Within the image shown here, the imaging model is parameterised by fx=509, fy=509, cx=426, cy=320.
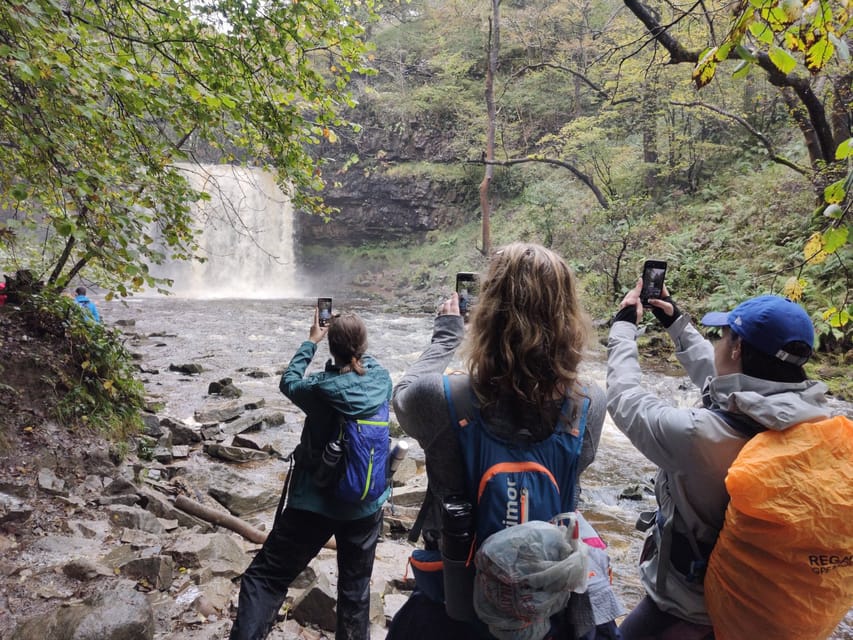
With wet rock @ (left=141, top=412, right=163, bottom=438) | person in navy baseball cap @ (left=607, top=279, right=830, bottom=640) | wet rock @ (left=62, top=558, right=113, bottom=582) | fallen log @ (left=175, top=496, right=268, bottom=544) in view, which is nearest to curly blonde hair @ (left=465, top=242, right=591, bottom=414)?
person in navy baseball cap @ (left=607, top=279, right=830, bottom=640)

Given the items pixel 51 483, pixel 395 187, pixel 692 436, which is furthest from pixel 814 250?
pixel 395 187

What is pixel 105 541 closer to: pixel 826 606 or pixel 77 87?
pixel 77 87

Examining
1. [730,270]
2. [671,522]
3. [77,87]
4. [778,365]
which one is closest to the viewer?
[778,365]

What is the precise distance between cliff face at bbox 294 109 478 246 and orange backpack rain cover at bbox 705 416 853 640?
1240 inches

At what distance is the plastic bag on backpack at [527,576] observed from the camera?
51.1 inches

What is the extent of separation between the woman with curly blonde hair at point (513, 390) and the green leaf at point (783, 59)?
926 mm

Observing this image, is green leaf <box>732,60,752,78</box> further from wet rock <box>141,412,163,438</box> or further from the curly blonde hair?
wet rock <box>141,412,163,438</box>

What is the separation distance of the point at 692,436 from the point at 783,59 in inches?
48.0

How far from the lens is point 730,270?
522 inches

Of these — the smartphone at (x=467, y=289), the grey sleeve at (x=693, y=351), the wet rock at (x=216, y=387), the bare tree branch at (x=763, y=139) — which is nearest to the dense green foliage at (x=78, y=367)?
the wet rock at (x=216, y=387)

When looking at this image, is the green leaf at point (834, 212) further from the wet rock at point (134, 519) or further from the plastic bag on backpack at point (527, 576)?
the wet rock at point (134, 519)

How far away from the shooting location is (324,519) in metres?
2.55

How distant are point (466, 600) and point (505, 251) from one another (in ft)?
3.37

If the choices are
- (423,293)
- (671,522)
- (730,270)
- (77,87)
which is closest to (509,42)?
(423,293)
